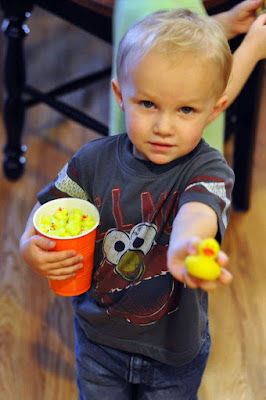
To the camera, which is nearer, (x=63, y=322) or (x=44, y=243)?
(x=44, y=243)

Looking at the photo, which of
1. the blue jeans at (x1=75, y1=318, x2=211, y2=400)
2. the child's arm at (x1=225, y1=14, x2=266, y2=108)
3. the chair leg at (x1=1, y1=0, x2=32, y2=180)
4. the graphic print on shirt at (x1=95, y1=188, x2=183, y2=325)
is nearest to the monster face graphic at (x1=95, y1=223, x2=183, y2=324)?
the graphic print on shirt at (x1=95, y1=188, x2=183, y2=325)

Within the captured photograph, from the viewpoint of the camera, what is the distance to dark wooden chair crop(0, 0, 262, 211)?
1441mm

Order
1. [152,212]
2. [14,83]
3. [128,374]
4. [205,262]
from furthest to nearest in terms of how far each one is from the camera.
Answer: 1. [14,83]
2. [128,374]
3. [152,212]
4. [205,262]

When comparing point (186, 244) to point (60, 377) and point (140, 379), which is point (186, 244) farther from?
point (60, 377)

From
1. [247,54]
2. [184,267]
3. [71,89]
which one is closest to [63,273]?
[184,267]

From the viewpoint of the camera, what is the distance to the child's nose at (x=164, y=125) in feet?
2.57

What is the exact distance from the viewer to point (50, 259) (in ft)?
2.87

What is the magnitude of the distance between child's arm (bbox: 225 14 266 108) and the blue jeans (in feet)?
1.48

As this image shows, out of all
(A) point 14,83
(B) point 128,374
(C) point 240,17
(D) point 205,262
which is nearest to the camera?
(D) point 205,262

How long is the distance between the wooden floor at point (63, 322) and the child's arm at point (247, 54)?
0.65 metres

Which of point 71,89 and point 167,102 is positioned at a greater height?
point 167,102

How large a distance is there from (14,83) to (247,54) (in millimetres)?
909

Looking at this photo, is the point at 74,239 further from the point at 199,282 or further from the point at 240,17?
the point at 240,17

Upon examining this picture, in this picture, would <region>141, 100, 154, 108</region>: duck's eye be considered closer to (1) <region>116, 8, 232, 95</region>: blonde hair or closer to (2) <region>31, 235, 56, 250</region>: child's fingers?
(1) <region>116, 8, 232, 95</region>: blonde hair
